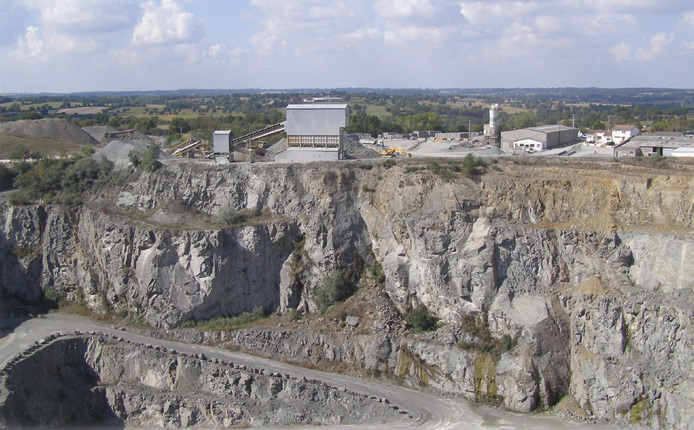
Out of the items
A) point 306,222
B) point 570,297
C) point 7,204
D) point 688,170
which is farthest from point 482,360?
point 7,204

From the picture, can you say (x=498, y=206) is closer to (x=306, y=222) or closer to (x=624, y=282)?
(x=624, y=282)

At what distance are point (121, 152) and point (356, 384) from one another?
2318 centimetres

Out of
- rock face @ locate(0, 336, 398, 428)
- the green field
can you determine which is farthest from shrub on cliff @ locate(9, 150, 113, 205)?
the green field

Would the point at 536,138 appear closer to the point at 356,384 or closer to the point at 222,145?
the point at 222,145

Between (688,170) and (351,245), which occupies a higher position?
(688,170)

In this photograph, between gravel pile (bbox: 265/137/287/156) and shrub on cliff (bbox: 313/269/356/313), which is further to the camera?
gravel pile (bbox: 265/137/287/156)

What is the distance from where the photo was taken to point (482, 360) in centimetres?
2806

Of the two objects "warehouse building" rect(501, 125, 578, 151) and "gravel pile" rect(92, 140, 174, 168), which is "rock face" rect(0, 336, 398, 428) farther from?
"warehouse building" rect(501, 125, 578, 151)

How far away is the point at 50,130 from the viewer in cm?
5991

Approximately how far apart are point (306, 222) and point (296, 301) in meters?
4.36

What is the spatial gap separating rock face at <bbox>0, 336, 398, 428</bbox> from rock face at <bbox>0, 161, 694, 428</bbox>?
9.50 ft

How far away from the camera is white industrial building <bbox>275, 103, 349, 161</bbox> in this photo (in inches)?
1484

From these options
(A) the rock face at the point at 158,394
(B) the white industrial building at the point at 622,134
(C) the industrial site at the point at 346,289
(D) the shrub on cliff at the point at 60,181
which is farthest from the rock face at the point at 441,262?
(B) the white industrial building at the point at 622,134

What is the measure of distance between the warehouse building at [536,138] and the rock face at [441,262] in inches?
403
